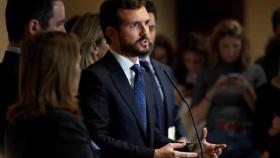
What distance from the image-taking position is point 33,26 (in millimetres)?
2756

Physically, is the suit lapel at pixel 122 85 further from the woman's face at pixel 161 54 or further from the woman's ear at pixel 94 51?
the woman's face at pixel 161 54

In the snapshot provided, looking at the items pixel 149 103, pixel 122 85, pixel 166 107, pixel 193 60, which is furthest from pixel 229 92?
pixel 122 85

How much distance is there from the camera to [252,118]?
4.15 meters

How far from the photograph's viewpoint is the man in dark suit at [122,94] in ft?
8.91

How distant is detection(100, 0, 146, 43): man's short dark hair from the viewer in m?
2.92

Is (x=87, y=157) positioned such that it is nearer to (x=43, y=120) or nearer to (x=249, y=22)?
(x=43, y=120)

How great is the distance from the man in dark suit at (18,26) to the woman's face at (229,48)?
5.56 ft

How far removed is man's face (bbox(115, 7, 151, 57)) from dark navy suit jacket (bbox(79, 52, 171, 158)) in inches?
2.7

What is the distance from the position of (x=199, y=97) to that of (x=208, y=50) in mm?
285

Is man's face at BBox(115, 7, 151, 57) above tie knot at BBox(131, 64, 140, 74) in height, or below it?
above

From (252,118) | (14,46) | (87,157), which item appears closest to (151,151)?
(87,157)

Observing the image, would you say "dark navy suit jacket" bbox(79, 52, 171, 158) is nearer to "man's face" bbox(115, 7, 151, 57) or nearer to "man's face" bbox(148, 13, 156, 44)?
"man's face" bbox(115, 7, 151, 57)

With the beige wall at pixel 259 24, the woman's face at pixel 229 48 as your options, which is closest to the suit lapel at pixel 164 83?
the woman's face at pixel 229 48

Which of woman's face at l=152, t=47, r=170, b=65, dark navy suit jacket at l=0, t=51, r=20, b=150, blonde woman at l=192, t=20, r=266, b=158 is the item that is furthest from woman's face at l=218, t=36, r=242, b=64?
dark navy suit jacket at l=0, t=51, r=20, b=150
